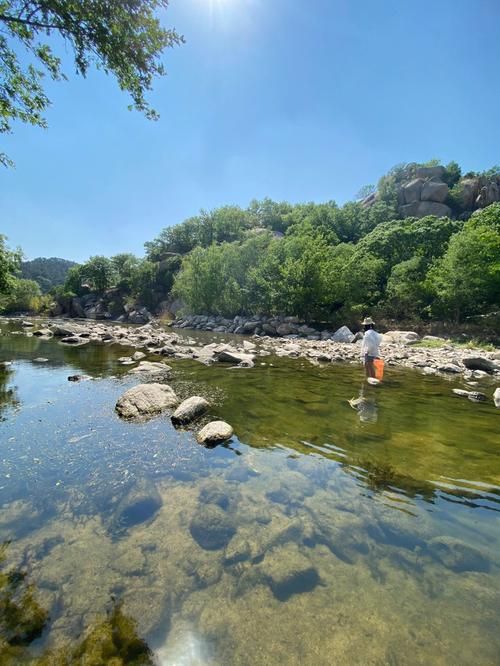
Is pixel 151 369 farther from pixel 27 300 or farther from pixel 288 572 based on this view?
pixel 27 300

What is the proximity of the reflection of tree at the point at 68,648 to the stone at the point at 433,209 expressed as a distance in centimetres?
9630

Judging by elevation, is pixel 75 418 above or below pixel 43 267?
below

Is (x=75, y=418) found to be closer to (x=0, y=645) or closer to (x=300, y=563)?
(x=0, y=645)

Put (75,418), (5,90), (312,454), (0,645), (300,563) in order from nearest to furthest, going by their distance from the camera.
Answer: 1. (0,645)
2. (300,563)
3. (312,454)
4. (75,418)
5. (5,90)

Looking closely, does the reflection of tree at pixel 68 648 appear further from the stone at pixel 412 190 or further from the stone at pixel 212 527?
the stone at pixel 412 190

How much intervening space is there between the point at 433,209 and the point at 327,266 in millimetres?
59613

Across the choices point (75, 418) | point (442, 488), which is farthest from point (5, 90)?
point (442, 488)

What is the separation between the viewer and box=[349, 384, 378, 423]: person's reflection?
8414 mm

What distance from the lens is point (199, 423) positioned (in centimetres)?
771

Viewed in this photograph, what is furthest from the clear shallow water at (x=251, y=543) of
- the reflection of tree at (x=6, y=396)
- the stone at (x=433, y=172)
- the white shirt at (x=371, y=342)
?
the stone at (x=433, y=172)

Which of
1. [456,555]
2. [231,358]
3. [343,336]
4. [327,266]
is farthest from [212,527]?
[327,266]

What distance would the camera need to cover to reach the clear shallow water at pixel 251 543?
102 inches

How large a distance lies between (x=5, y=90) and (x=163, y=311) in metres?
78.7

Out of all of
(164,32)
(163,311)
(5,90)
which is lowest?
(163,311)
